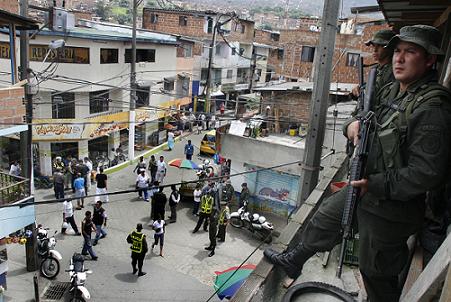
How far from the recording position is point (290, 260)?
12.7ft

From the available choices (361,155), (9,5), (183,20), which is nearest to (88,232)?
(361,155)

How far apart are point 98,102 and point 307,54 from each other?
17.8 metres

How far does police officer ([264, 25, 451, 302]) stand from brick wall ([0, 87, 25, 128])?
9.01 m

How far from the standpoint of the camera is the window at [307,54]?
30.9 metres

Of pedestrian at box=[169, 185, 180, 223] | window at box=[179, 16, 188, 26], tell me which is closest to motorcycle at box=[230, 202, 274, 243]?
pedestrian at box=[169, 185, 180, 223]

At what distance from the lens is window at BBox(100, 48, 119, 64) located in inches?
808

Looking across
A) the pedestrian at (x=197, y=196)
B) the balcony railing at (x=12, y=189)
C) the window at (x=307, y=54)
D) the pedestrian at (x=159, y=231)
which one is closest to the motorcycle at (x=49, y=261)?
the balcony railing at (x=12, y=189)

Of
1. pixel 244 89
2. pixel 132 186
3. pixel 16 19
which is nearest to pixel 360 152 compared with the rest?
pixel 16 19

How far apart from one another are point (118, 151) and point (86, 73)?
4992 millimetres

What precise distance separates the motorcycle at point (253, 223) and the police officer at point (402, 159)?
33.9 ft

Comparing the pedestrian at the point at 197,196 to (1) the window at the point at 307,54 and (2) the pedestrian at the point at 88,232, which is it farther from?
(1) the window at the point at 307,54

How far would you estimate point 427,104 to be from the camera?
2.38 m

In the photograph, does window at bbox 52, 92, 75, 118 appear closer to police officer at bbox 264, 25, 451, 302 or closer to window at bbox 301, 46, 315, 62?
police officer at bbox 264, 25, 451, 302

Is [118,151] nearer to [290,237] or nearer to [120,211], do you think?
[120,211]
